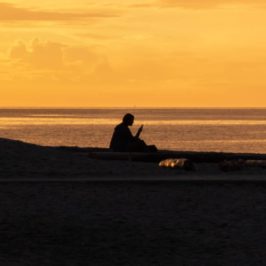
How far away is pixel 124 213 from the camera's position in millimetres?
16844

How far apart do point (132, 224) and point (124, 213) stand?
959 millimetres

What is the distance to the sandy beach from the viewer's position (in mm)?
14000

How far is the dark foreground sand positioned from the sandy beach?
0.01m

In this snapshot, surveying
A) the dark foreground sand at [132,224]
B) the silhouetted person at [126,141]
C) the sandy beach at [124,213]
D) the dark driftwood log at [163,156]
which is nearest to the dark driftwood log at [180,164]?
the sandy beach at [124,213]

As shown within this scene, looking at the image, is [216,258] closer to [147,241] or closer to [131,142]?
[147,241]

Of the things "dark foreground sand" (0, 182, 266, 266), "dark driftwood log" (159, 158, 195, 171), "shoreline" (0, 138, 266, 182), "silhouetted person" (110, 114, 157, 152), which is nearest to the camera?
"dark foreground sand" (0, 182, 266, 266)

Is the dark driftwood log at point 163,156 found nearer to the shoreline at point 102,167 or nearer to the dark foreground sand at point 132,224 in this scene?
the shoreline at point 102,167

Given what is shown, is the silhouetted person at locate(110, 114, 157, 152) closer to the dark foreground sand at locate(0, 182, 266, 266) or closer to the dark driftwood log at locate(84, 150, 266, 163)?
the dark driftwood log at locate(84, 150, 266, 163)

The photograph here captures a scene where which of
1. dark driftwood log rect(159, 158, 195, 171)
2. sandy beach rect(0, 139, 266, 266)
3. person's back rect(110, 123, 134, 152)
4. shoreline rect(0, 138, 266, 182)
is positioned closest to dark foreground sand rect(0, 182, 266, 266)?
sandy beach rect(0, 139, 266, 266)

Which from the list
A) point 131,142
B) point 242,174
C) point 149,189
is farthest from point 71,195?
point 131,142

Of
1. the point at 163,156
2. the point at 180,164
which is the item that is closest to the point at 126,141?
the point at 163,156

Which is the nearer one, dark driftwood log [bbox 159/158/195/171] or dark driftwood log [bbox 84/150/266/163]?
dark driftwood log [bbox 159/158/195/171]

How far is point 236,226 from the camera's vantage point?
15828mm

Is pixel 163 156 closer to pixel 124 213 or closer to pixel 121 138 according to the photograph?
pixel 121 138
